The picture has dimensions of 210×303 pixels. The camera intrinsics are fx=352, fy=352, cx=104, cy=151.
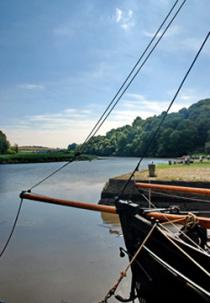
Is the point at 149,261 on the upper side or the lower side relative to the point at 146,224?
lower

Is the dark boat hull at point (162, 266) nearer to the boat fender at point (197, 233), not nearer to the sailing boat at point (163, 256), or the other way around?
the sailing boat at point (163, 256)

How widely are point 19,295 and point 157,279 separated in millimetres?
4139

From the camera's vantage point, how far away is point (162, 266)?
232 inches

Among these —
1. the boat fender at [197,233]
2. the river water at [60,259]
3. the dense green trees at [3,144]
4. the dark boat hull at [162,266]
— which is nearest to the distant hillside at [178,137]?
the dense green trees at [3,144]

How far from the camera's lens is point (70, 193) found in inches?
1143

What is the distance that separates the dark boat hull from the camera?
5.45m

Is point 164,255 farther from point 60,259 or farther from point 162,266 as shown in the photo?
point 60,259

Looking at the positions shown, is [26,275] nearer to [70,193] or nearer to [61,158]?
[70,193]

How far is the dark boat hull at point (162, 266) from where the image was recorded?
5.45 metres

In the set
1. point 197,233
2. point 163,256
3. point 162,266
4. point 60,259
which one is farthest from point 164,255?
point 60,259

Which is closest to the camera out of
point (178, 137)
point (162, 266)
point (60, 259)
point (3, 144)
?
point (162, 266)

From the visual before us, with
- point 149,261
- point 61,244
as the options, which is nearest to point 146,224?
point 149,261

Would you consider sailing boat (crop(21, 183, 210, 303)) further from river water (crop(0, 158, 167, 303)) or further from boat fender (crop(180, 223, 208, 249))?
river water (crop(0, 158, 167, 303))

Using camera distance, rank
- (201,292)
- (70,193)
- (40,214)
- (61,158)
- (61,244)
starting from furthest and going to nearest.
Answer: (61,158)
(70,193)
(40,214)
(61,244)
(201,292)
